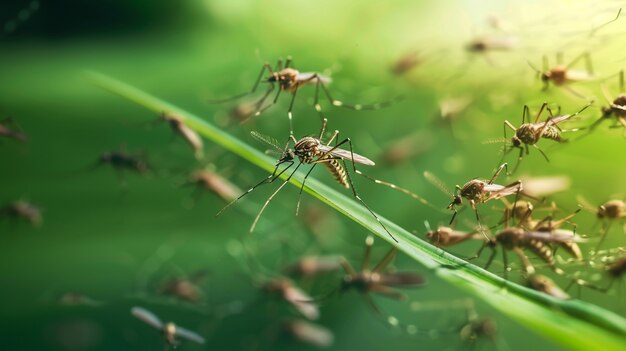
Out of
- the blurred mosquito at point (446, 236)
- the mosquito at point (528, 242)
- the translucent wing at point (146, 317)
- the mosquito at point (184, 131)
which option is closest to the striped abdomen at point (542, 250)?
the mosquito at point (528, 242)

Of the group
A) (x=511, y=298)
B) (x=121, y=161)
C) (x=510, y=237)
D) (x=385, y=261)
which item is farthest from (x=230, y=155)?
(x=511, y=298)

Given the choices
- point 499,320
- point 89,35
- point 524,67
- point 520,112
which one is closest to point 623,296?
point 499,320

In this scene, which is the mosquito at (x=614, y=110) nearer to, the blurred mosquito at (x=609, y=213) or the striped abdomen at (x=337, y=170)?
the blurred mosquito at (x=609, y=213)

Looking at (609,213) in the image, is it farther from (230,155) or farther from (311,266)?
(230,155)

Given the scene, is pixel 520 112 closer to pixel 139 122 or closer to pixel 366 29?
pixel 366 29

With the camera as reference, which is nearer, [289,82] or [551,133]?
[551,133]
